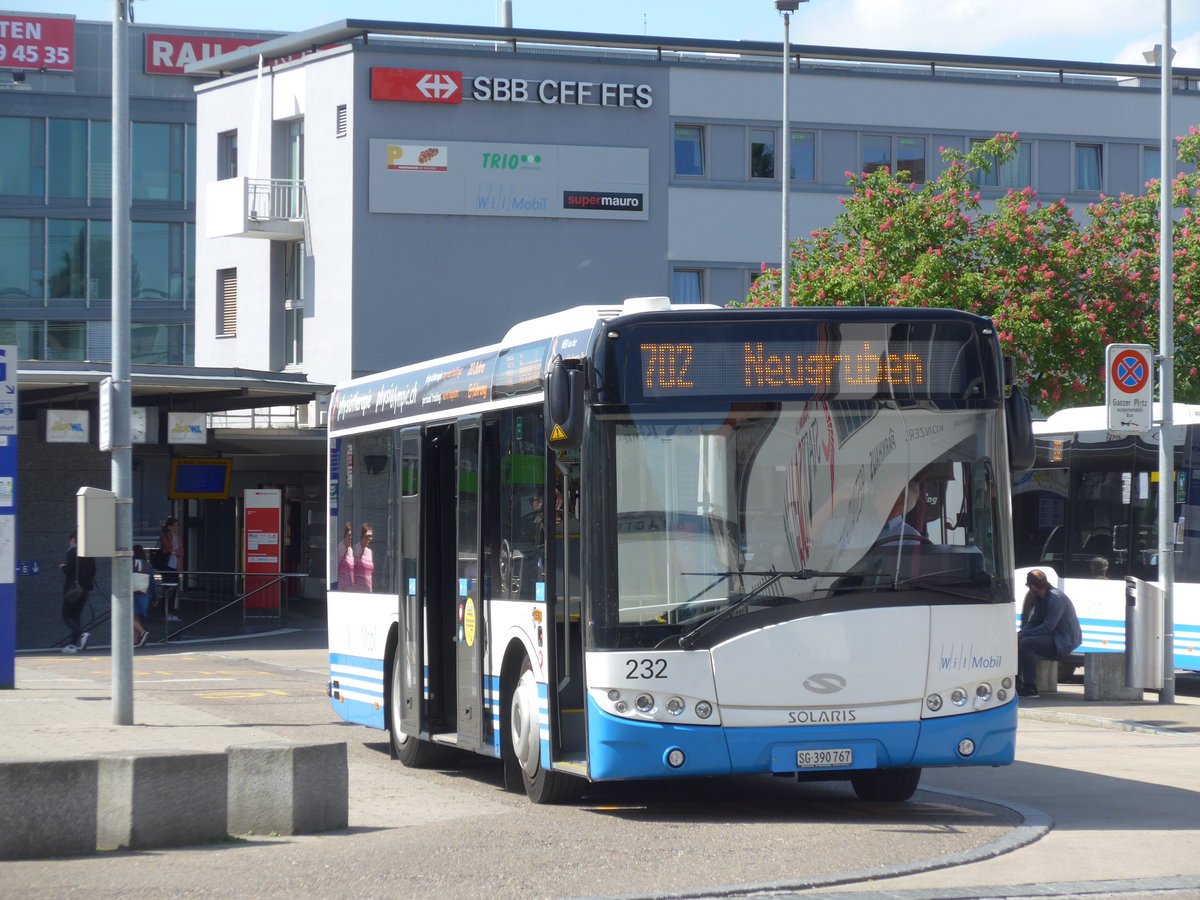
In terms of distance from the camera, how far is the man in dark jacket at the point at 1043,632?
19578mm

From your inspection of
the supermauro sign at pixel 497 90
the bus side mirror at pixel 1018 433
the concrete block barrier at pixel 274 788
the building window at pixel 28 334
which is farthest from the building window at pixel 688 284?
the concrete block barrier at pixel 274 788

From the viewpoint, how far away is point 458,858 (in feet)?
29.5

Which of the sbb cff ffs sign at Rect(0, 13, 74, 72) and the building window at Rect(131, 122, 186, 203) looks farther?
the sbb cff ffs sign at Rect(0, 13, 74, 72)

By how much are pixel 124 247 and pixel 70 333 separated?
155ft

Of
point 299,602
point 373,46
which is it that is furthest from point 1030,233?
point 299,602

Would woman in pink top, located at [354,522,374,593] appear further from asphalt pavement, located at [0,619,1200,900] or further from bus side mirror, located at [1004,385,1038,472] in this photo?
bus side mirror, located at [1004,385,1038,472]

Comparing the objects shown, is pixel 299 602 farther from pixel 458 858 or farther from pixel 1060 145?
pixel 458 858

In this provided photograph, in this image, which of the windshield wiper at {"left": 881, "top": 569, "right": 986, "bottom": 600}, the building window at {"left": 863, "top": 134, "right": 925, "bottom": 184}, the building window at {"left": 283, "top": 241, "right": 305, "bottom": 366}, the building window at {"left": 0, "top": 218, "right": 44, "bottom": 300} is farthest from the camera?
the building window at {"left": 0, "top": 218, "right": 44, "bottom": 300}

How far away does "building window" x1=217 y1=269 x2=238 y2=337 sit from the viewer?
4309cm

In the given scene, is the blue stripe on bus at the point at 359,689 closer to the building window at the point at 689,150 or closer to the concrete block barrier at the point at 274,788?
the concrete block barrier at the point at 274,788

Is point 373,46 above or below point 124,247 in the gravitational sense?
above

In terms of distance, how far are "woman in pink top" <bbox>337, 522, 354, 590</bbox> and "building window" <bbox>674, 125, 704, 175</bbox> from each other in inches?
1067

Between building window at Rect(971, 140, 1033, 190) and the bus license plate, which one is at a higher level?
building window at Rect(971, 140, 1033, 190)

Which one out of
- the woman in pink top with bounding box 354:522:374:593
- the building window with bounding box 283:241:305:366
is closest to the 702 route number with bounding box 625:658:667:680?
the woman in pink top with bounding box 354:522:374:593
